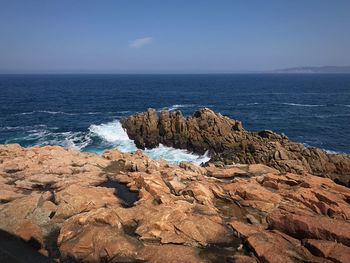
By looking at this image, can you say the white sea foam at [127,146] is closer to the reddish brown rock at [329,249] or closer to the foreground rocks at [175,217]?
the foreground rocks at [175,217]

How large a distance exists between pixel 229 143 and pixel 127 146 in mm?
17337

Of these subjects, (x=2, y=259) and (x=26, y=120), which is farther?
(x=26, y=120)

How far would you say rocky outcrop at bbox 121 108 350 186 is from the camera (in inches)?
1411

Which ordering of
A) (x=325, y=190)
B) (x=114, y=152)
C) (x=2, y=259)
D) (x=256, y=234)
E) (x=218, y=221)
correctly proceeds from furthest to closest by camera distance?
1. (x=114, y=152)
2. (x=325, y=190)
3. (x=218, y=221)
4. (x=256, y=234)
5. (x=2, y=259)

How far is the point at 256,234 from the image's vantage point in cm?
1392

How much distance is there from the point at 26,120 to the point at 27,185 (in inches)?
2200

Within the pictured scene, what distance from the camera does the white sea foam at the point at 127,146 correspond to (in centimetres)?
4584

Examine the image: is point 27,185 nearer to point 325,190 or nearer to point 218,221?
point 218,221

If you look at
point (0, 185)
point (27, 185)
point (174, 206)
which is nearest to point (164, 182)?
point (174, 206)

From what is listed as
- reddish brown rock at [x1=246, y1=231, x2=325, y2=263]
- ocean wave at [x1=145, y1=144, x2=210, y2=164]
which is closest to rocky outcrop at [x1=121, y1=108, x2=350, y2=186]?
ocean wave at [x1=145, y1=144, x2=210, y2=164]

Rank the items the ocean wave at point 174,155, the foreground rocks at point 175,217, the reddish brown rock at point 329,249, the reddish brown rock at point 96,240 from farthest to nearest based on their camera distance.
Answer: the ocean wave at point 174,155 → the foreground rocks at point 175,217 → the reddish brown rock at point 96,240 → the reddish brown rock at point 329,249

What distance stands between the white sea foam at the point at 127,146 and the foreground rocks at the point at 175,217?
22387 millimetres

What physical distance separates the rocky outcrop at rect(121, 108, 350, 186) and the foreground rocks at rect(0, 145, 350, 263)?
12374 millimetres

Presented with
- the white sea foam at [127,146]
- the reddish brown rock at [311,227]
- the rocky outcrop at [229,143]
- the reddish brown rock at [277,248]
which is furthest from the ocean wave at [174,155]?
the reddish brown rock at [277,248]
